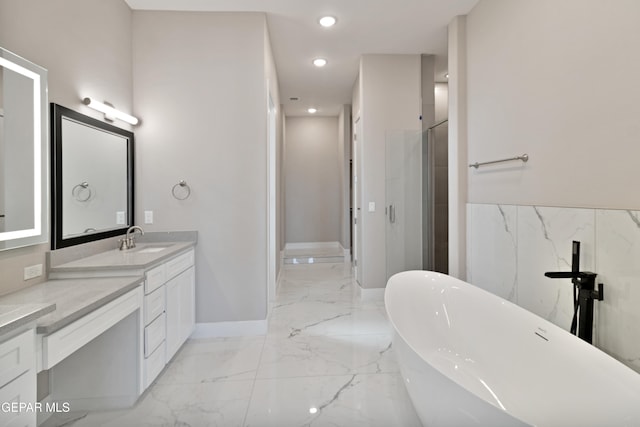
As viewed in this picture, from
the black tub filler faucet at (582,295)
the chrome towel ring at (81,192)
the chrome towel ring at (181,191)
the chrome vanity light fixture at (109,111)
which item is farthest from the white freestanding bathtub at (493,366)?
the chrome vanity light fixture at (109,111)

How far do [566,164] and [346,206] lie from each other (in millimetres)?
4535

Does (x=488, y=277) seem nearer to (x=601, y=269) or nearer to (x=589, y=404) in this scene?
(x=601, y=269)

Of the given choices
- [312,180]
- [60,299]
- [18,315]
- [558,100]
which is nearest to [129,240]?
[60,299]

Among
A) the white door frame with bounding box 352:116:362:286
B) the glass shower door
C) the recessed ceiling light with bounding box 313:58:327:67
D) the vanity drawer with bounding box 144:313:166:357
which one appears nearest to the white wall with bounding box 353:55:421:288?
the glass shower door

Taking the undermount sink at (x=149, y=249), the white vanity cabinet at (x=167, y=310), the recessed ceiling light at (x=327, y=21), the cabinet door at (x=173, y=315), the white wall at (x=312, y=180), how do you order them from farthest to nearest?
the white wall at (x=312, y=180) → the recessed ceiling light at (x=327, y=21) → the undermount sink at (x=149, y=249) → the cabinet door at (x=173, y=315) → the white vanity cabinet at (x=167, y=310)

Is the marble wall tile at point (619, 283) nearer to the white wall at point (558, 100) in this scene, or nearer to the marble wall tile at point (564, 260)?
the marble wall tile at point (564, 260)

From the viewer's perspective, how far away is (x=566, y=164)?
5.92 feet

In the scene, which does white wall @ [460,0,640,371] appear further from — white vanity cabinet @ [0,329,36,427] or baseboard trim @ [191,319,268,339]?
white vanity cabinet @ [0,329,36,427]

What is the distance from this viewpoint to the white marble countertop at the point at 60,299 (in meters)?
1.17

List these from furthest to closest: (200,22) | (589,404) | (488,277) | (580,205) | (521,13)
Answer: (200,22)
(488,277)
(521,13)
(580,205)
(589,404)

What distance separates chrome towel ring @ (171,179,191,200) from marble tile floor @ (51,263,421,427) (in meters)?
1.30

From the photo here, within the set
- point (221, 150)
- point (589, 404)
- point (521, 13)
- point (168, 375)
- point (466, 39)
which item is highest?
point (466, 39)

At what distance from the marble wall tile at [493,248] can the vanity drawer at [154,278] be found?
98.5 inches

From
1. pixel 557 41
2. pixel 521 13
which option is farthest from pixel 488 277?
pixel 521 13
